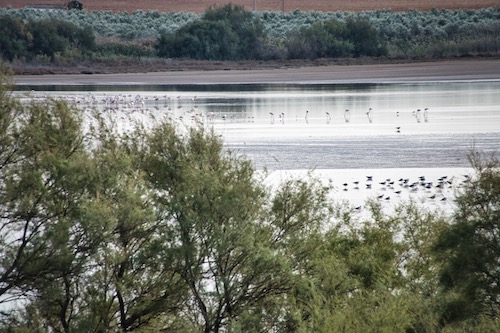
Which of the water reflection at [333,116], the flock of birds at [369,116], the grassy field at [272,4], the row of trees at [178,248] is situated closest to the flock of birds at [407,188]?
the water reflection at [333,116]

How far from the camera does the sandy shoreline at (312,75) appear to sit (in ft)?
238

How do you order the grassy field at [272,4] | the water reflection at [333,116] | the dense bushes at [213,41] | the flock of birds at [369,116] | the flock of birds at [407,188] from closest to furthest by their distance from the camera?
the flock of birds at [407,188], the water reflection at [333,116], the flock of birds at [369,116], the dense bushes at [213,41], the grassy field at [272,4]

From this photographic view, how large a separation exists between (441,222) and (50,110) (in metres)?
8.14

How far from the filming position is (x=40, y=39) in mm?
87938

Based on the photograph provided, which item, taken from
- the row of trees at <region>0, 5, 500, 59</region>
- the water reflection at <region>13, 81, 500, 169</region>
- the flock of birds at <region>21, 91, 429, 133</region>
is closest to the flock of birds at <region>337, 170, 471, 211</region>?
the water reflection at <region>13, 81, 500, 169</region>

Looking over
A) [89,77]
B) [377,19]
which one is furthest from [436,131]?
[377,19]

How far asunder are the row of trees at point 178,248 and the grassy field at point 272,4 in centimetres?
10503

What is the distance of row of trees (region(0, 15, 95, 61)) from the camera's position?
283 ft

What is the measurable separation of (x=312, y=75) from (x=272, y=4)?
201 feet

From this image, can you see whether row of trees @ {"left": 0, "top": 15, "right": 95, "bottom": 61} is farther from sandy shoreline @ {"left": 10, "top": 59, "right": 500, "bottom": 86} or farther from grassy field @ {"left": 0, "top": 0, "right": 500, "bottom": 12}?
grassy field @ {"left": 0, "top": 0, "right": 500, "bottom": 12}

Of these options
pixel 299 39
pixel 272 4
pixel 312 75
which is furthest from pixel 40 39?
pixel 272 4

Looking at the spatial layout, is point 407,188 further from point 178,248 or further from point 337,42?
point 337,42

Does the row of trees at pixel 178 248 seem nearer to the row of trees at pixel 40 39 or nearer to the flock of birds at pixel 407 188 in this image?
the flock of birds at pixel 407 188

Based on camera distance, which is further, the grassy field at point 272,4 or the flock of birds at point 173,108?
the grassy field at point 272,4
